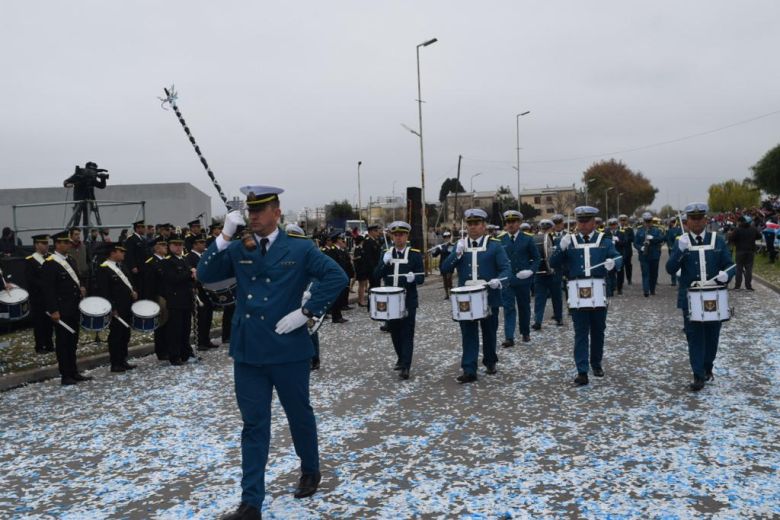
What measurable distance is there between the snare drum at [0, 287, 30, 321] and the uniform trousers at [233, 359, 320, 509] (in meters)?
7.64

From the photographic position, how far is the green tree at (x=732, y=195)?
322 feet

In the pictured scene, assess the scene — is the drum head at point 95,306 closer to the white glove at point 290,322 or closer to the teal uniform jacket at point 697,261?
the white glove at point 290,322

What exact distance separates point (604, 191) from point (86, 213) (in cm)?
9813

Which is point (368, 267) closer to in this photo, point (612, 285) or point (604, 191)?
point (612, 285)

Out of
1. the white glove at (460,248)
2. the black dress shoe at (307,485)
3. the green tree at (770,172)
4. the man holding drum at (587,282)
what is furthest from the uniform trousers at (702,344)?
the green tree at (770,172)

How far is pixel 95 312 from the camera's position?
30.5 feet

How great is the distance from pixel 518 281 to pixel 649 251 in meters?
6.94

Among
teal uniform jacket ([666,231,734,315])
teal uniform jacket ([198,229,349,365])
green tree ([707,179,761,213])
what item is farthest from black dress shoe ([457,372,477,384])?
green tree ([707,179,761,213])

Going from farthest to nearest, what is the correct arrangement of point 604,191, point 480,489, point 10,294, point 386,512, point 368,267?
point 604,191 < point 368,267 < point 10,294 < point 480,489 < point 386,512

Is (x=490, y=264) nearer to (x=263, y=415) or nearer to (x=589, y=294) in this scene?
(x=589, y=294)

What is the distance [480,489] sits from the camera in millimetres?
4781

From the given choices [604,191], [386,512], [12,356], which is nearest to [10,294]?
[12,356]

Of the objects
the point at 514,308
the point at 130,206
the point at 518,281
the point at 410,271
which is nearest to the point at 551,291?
the point at 518,281

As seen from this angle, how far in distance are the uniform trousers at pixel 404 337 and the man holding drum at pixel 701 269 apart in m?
3.31
